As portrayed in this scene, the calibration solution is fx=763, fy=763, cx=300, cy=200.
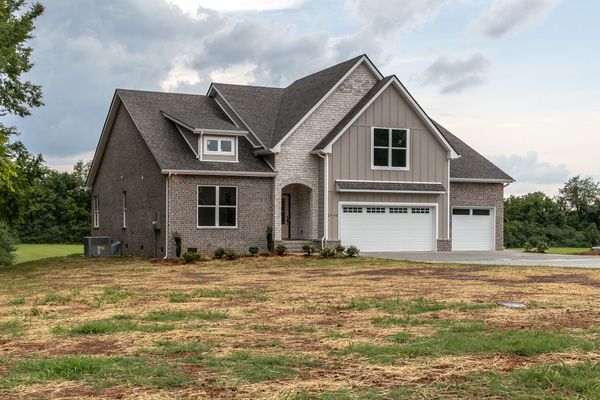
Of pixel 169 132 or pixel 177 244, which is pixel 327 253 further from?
pixel 169 132

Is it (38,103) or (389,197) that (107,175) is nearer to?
(38,103)

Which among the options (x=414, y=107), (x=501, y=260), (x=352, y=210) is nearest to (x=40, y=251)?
(x=352, y=210)

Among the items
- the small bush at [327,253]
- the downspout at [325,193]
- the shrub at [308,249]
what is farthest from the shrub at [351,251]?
the downspout at [325,193]

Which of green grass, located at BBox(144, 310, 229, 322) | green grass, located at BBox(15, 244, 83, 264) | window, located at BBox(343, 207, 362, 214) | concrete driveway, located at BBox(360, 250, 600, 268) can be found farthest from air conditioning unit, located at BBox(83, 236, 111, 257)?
green grass, located at BBox(144, 310, 229, 322)

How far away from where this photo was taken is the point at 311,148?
108 ft

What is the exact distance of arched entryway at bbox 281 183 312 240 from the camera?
109 feet

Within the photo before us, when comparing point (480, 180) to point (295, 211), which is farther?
point (480, 180)

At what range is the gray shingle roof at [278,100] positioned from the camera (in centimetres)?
3331

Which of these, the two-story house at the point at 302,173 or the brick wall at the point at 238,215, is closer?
the brick wall at the point at 238,215

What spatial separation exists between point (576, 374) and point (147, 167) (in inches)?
1067

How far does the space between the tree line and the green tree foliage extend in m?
31.7

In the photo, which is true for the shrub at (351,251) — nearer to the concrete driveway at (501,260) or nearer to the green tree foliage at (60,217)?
the concrete driveway at (501,260)

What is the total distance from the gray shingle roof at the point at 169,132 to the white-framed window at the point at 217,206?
0.95 meters

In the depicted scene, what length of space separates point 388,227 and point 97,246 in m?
13.7
